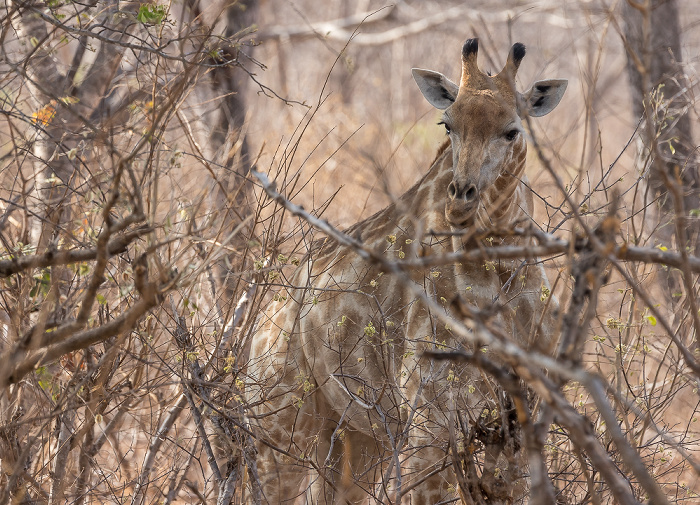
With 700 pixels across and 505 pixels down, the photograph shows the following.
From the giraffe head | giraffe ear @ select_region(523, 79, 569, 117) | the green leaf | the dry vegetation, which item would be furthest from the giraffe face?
the green leaf

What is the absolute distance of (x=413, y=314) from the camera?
4.35 metres

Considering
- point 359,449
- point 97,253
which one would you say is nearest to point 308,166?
point 359,449

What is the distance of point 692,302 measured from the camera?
226 centimetres

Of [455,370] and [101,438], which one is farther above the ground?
[101,438]

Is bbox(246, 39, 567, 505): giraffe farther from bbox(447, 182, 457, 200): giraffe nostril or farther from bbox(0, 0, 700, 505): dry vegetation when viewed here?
bbox(0, 0, 700, 505): dry vegetation

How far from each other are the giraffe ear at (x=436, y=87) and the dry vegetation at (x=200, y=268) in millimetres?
469

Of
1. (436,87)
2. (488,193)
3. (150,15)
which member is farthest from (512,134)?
(150,15)

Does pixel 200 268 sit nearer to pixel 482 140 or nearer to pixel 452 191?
pixel 452 191

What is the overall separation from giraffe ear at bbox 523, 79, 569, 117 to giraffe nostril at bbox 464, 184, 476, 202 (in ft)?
3.67

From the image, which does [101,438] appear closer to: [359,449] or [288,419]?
[288,419]

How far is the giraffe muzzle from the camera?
389 cm

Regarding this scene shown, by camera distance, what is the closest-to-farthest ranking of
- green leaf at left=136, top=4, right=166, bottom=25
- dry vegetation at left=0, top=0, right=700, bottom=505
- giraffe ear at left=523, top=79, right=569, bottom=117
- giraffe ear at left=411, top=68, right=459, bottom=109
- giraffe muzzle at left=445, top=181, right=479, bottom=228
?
1. dry vegetation at left=0, top=0, right=700, bottom=505
2. green leaf at left=136, top=4, right=166, bottom=25
3. giraffe muzzle at left=445, top=181, right=479, bottom=228
4. giraffe ear at left=523, top=79, right=569, bottom=117
5. giraffe ear at left=411, top=68, right=459, bottom=109

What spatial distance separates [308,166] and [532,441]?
329 inches

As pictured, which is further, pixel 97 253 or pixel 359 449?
pixel 359 449
